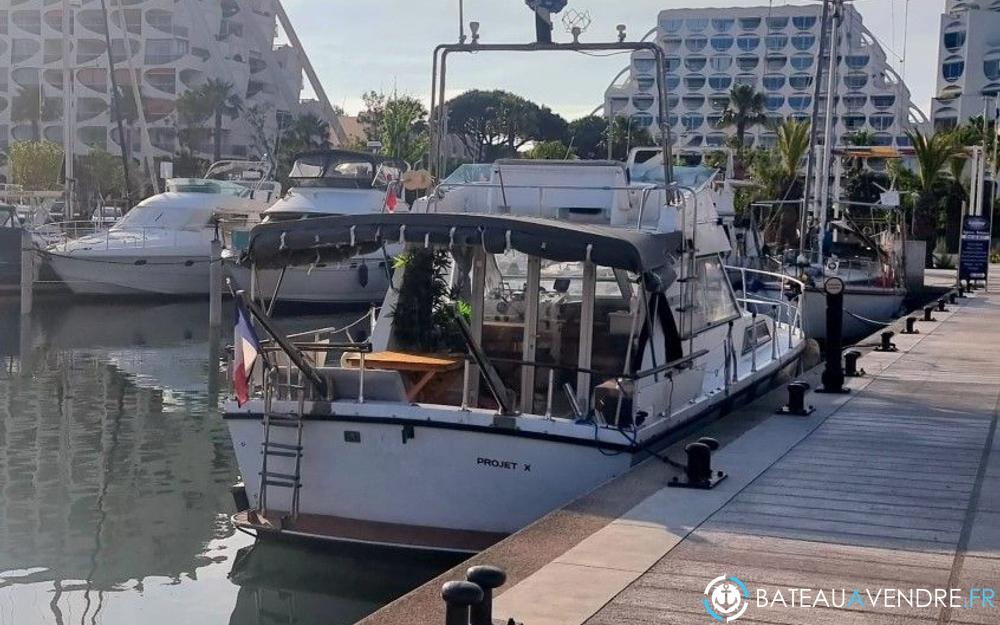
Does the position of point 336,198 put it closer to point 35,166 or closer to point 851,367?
point 851,367

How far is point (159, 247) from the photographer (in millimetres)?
37438

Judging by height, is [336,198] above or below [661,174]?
below

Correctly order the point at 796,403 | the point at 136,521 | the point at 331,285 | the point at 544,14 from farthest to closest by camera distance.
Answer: the point at 331,285 < the point at 136,521 < the point at 796,403 < the point at 544,14

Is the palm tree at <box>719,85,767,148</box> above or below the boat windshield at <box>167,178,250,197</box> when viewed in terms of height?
above

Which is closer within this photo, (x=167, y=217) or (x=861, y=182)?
(x=167, y=217)

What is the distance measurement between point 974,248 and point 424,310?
79.9 ft

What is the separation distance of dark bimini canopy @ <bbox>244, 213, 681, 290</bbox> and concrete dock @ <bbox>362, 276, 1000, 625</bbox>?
160cm

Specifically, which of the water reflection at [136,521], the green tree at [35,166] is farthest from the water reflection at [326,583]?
the green tree at [35,166]

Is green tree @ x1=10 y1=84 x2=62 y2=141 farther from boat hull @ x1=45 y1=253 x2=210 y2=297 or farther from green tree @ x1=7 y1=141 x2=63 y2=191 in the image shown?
boat hull @ x1=45 y1=253 x2=210 y2=297

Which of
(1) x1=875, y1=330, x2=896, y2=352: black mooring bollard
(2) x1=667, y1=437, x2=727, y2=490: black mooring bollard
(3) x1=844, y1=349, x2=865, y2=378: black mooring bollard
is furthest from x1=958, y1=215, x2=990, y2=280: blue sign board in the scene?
(2) x1=667, y1=437, x2=727, y2=490: black mooring bollard

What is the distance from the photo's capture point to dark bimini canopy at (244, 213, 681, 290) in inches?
382

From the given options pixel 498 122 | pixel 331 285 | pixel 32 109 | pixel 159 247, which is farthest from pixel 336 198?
pixel 32 109

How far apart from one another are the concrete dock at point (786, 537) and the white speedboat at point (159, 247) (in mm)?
26887

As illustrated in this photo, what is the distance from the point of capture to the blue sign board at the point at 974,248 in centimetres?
3203
